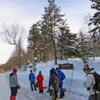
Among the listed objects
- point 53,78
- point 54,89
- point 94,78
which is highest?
point 94,78

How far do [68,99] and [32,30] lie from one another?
31.2m

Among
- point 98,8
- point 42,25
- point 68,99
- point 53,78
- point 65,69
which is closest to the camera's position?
point 53,78

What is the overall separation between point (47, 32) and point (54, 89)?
17.9m

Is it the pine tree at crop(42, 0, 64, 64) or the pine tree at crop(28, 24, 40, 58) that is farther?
the pine tree at crop(28, 24, 40, 58)

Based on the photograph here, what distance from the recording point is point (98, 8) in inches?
572

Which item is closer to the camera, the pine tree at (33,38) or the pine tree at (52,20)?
the pine tree at (52,20)

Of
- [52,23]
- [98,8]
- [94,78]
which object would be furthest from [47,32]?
[94,78]

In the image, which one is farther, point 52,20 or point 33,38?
point 33,38

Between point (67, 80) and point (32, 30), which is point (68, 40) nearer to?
point (67, 80)

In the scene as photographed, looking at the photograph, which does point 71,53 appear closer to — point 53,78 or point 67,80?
point 67,80

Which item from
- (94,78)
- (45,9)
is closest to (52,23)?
(45,9)

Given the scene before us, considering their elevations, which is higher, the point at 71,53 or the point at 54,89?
the point at 71,53

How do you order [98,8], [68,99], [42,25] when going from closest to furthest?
[68,99] < [98,8] < [42,25]

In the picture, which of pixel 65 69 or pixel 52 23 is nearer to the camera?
pixel 65 69
